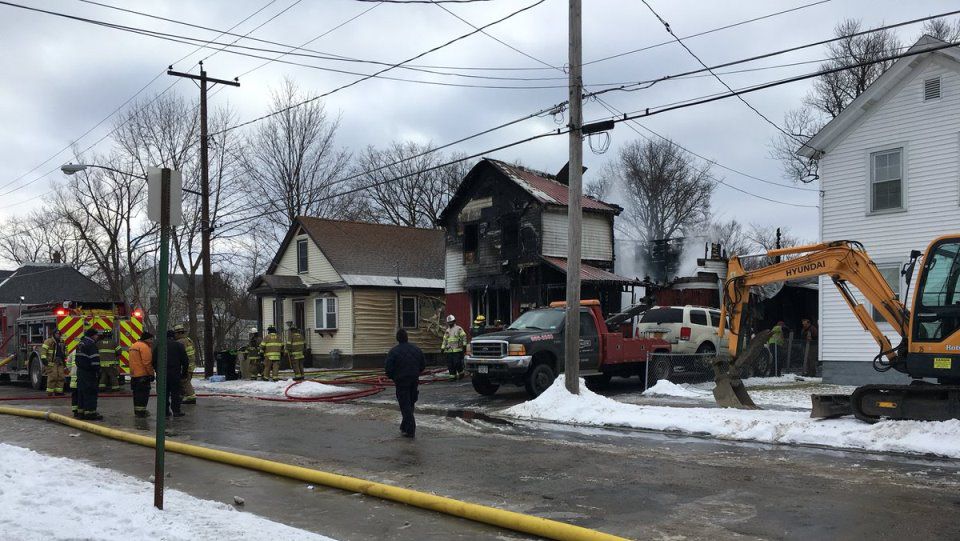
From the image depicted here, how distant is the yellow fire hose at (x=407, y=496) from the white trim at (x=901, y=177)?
1627 centimetres

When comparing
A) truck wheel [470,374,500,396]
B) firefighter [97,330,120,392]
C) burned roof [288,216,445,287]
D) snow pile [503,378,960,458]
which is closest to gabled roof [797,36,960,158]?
snow pile [503,378,960,458]

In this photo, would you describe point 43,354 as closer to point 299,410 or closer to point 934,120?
point 299,410

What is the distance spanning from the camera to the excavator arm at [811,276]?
12.7m

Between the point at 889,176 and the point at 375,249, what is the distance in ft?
67.5

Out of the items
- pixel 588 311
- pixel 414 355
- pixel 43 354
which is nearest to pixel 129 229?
pixel 43 354

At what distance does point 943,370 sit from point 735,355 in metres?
3.87

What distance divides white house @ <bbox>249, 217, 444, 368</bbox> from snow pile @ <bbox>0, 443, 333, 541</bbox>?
23.4 meters

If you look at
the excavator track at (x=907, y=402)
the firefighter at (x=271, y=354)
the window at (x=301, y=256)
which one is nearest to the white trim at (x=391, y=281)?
the window at (x=301, y=256)

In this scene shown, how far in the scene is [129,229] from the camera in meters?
37.0

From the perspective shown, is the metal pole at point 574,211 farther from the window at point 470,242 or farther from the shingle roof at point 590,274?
the window at point 470,242

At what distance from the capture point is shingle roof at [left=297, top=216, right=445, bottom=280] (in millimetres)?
32594

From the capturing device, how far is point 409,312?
33.5m

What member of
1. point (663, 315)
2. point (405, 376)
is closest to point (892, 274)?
point (663, 315)

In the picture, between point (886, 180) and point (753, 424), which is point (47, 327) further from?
point (886, 180)
